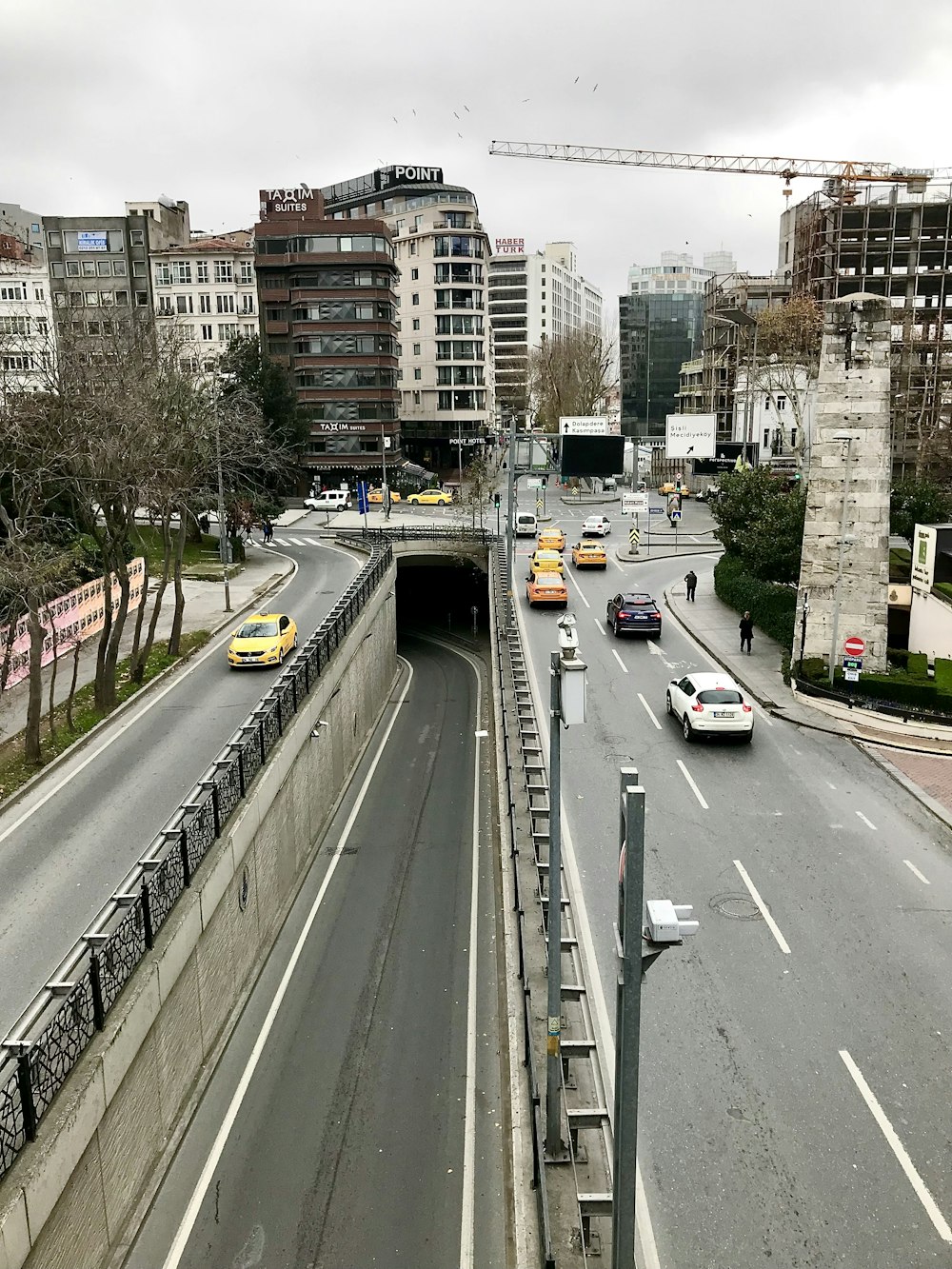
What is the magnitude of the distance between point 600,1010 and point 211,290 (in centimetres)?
7763

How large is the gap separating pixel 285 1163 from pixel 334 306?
234ft

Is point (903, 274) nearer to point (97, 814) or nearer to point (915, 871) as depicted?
point (915, 871)

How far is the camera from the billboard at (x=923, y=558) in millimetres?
30172

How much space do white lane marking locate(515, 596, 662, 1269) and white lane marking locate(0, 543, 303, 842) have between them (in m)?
10.2

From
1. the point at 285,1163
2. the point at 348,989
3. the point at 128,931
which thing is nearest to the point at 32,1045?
the point at 128,931

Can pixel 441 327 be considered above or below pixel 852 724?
above

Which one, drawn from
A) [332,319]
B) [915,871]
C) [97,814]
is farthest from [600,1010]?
[332,319]

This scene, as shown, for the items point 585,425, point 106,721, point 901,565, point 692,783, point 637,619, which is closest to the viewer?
point 692,783

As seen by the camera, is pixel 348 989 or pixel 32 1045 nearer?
pixel 32 1045

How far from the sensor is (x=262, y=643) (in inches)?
1150

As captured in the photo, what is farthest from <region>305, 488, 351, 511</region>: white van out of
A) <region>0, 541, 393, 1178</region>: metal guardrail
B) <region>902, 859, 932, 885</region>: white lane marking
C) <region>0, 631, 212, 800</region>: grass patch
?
<region>902, 859, 932, 885</region>: white lane marking

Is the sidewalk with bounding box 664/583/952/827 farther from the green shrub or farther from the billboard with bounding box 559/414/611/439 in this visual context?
the billboard with bounding box 559/414/611/439

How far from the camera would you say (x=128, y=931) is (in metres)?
11.3

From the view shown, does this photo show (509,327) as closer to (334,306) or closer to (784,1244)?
(334,306)
